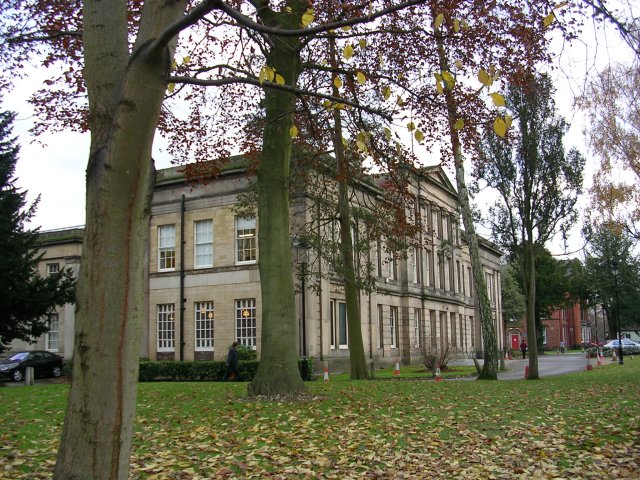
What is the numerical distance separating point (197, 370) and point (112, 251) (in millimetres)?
24984

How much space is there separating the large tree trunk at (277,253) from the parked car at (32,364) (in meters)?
24.0

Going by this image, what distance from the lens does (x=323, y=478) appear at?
6.66 meters

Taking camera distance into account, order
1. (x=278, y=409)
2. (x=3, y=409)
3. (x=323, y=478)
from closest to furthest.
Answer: (x=323, y=478)
(x=278, y=409)
(x=3, y=409)

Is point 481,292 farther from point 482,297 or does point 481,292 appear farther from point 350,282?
point 350,282

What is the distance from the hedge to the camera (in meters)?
26.6

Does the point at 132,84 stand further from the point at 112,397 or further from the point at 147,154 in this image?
the point at 112,397

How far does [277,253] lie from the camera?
1359 centimetres

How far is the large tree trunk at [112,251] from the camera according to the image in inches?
162

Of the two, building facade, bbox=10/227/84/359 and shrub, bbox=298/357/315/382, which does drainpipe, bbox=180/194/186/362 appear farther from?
shrub, bbox=298/357/315/382

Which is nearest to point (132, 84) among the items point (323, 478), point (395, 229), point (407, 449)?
point (323, 478)

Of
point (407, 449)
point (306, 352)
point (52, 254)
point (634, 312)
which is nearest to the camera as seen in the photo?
point (407, 449)

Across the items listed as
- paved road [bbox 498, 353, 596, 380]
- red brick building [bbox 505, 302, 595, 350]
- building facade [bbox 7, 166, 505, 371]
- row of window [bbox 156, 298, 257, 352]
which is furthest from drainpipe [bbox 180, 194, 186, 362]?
red brick building [bbox 505, 302, 595, 350]

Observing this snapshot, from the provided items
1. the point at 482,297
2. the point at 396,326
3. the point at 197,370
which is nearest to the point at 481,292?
the point at 482,297

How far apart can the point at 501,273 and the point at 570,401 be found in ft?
214
